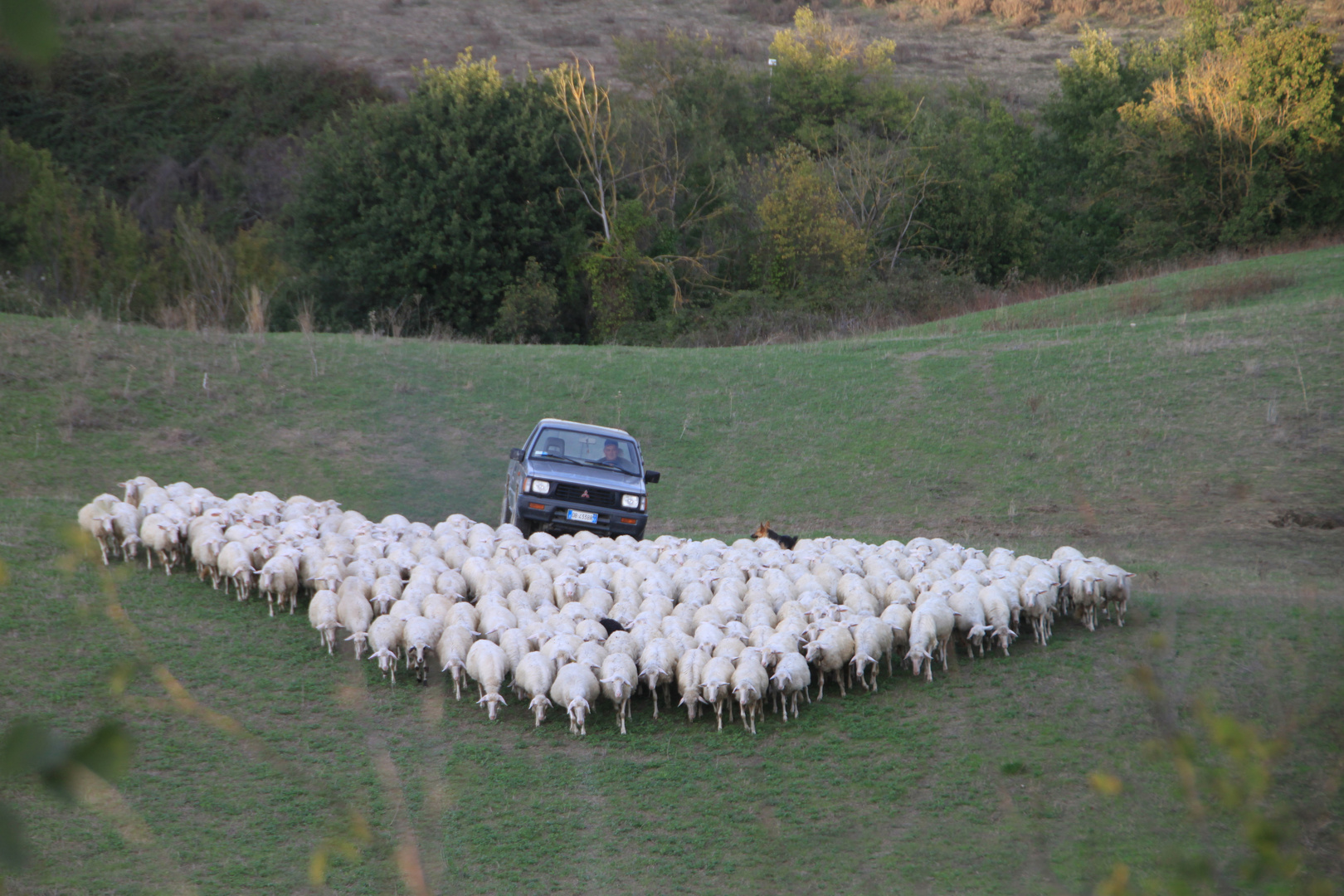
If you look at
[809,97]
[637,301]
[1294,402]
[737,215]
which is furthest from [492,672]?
[809,97]

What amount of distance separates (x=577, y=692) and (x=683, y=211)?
39.5 m

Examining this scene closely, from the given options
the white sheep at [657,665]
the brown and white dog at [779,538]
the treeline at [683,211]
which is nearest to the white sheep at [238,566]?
the white sheep at [657,665]

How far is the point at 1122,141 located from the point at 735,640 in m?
41.8

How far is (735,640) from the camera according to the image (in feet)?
32.6

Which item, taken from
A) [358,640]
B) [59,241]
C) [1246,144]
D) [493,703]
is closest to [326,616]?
[358,640]

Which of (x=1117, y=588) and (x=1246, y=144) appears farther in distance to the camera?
(x=1246, y=144)

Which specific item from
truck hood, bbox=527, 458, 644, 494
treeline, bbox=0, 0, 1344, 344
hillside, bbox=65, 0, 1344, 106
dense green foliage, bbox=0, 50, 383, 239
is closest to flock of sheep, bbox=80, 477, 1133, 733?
truck hood, bbox=527, 458, 644, 494

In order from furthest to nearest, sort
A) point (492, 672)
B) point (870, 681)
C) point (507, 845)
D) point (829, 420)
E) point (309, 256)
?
point (309, 256) < point (829, 420) < point (870, 681) < point (492, 672) < point (507, 845)

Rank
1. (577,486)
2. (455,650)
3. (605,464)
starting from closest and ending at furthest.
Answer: (455,650) < (577,486) < (605,464)

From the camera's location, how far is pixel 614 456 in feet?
52.3

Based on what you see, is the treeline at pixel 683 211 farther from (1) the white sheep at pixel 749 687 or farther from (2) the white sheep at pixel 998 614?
(1) the white sheep at pixel 749 687

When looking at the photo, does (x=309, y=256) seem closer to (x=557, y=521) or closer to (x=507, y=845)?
(x=557, y=521)

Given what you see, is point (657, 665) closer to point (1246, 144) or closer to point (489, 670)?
point (489, 670)

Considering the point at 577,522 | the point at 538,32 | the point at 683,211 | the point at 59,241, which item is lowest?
the point at 59,241
